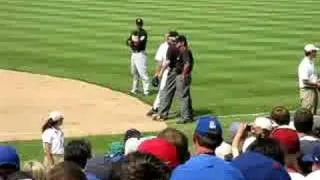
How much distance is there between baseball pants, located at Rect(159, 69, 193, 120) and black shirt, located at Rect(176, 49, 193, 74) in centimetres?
15

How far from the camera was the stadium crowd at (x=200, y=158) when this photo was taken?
455 cm

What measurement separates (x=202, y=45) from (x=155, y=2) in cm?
1547

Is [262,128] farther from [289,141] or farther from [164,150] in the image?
[164,150]

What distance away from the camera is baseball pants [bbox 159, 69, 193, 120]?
1570cm

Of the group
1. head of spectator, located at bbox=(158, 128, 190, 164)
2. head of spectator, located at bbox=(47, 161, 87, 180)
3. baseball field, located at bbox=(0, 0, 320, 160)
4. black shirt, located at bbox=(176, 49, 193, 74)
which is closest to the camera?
head of spectator, located at bbox=(47, 161, 87, 180)

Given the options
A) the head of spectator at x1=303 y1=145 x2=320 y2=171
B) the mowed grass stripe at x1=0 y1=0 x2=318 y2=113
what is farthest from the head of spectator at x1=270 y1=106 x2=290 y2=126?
the mowed grass stripe at x1=0 y1=0 x2=318 y2=113

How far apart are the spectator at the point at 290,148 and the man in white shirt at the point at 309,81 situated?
828 centimetres

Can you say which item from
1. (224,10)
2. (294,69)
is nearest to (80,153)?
(294,69)

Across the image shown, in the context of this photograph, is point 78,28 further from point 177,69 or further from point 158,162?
point 158,162

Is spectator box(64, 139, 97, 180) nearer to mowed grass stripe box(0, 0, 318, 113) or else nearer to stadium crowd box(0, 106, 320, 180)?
stadium crowd box(0, 106, 320, 180)

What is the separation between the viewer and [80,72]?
2114cm

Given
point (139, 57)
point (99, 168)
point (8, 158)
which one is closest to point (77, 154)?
point (99, 168)

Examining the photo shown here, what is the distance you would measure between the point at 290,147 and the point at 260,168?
1.34 metres

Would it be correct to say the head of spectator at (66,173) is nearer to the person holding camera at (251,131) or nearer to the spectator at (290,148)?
the spectator at (290,148)
